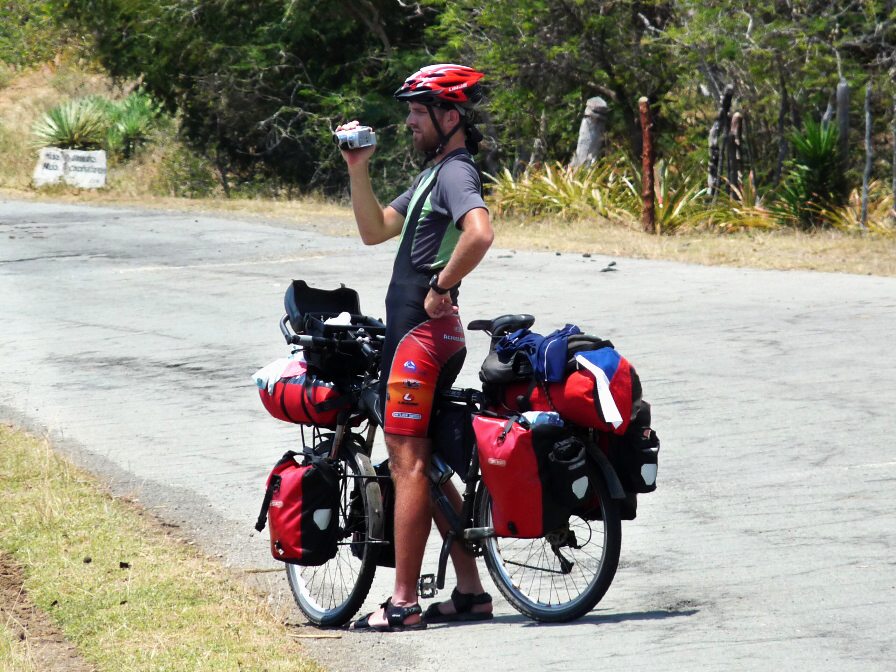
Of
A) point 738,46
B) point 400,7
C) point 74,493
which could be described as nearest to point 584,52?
point 738,46

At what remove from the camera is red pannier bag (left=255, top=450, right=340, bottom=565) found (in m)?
5.27

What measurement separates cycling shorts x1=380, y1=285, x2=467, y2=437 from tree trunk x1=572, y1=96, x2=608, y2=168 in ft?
60.4

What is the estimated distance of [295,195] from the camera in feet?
104

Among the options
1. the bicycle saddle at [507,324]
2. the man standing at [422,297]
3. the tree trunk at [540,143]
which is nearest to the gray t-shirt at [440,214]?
the man standing at [422,297]

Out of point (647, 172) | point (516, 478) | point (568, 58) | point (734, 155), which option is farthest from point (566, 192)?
point (516, 478)

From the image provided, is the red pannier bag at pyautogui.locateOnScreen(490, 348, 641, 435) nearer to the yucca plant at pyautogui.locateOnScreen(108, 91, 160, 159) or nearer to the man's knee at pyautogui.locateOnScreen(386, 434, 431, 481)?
the man's knee at pyautogui.locateOnScreen(386, 434, 431, 481)

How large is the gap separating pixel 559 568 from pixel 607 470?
19.6 inches

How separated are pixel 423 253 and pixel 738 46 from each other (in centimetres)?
1724

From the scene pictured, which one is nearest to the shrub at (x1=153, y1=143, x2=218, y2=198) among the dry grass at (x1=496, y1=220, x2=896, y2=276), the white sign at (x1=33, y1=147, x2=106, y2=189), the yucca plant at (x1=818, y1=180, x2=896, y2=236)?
the white sign at (x1=33, y1=147, x2=106, y2=189)

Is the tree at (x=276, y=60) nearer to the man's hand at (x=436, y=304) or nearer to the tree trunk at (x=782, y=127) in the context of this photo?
the tree trunk at (x=782, y=127)

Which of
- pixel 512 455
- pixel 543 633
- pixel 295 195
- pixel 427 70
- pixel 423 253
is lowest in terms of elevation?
pixel 295 195

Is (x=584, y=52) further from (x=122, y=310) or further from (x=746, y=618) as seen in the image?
(x=746, y=618)

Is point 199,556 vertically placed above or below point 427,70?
below

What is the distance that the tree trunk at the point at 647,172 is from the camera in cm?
1934
